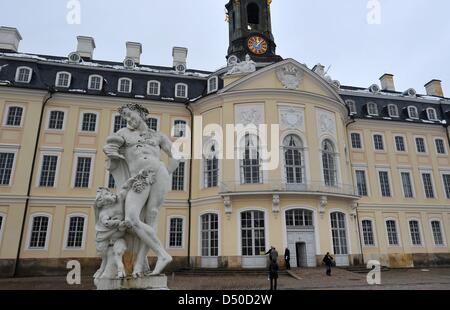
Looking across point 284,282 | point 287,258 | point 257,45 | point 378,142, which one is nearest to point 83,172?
point 287,258

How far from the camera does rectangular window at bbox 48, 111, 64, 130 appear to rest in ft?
73.3

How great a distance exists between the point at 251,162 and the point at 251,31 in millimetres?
14045

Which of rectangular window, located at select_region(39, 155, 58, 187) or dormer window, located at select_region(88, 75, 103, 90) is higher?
dormer window, located at select_region(88, 75, 103, 90)

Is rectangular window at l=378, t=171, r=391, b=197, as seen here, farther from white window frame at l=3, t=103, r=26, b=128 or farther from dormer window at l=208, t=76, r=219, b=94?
white window frame at l=3, t=103, r=26, b=128

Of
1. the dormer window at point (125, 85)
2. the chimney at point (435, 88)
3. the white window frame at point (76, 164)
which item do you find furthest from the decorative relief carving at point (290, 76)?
the chimney at point (435, 88)

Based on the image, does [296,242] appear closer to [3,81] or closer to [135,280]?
[135,280]

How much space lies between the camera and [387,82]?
34562mm

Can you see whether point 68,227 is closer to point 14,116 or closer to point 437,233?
point 14,116

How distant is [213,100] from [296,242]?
10.8 metres

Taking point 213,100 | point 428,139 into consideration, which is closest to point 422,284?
point 213,100

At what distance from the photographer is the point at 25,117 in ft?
71.4

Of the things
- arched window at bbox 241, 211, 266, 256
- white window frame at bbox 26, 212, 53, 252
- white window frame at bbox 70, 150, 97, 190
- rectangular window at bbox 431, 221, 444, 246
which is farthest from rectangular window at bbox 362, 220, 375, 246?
white window frame at bbox 26, 212, 53, 252

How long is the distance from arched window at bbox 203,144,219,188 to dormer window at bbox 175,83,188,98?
18.4 ft
